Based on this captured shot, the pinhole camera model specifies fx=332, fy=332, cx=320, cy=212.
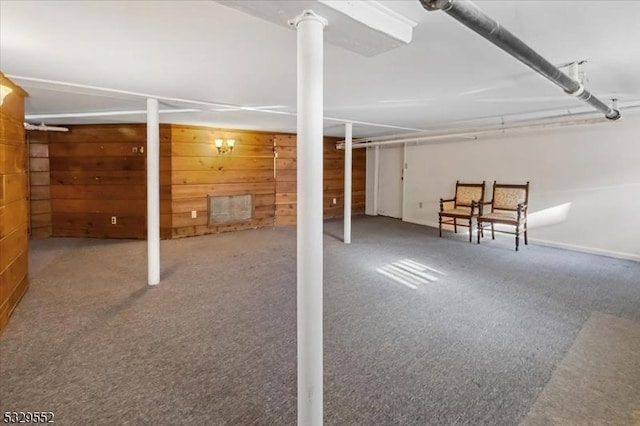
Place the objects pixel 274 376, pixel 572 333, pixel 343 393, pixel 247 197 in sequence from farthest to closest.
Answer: pixel 247 197
pixel 572 333
pixel 274 376
pixel 343 393

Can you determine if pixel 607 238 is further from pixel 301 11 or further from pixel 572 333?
pixel 301 11

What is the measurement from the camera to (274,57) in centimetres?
223

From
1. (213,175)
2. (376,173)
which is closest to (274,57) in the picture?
(213,175)

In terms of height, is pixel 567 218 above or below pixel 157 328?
above

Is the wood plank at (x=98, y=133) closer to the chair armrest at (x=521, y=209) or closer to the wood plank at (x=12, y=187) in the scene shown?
the wood plank at (x=12, y=187)

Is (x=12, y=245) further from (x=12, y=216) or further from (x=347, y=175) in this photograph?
(x=347, y=175)

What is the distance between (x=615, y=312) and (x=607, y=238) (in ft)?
7.66

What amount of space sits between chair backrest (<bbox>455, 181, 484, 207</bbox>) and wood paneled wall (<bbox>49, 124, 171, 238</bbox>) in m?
5.02

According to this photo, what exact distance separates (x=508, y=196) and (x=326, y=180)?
145 inches

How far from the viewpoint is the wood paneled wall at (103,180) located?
214 inches

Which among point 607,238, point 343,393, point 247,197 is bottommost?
point 343,393

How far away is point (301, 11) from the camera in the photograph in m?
1.32

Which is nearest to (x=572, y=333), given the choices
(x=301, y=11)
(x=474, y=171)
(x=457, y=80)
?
(x=457, y=80)

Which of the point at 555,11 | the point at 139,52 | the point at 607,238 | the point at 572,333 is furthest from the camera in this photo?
the point at 607,238
